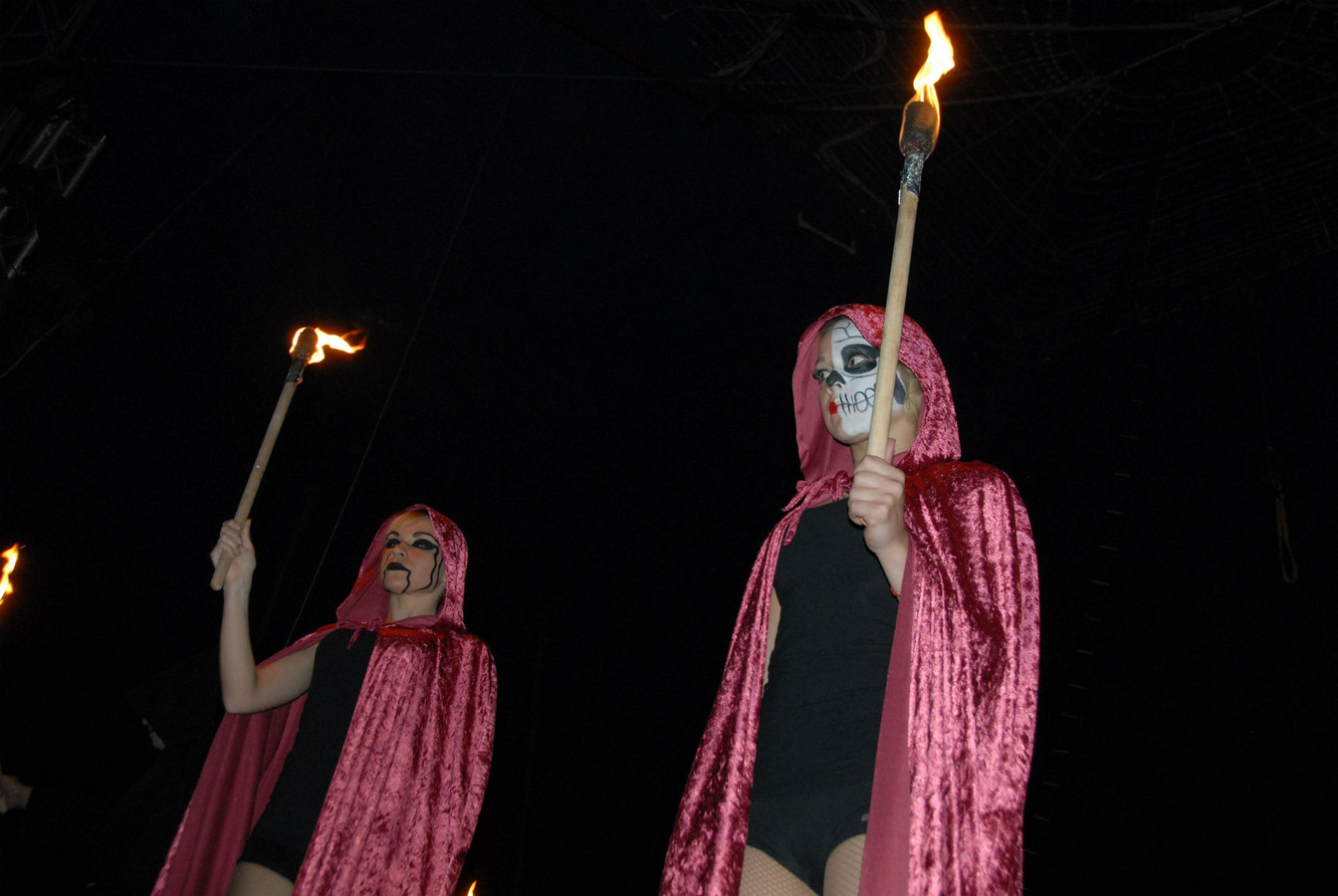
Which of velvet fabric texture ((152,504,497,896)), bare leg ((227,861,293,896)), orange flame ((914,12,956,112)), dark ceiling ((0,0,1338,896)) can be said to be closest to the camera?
orange flame ((914,12,956,112))

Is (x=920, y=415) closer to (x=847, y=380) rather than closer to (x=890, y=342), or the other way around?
(x=847, y=380)

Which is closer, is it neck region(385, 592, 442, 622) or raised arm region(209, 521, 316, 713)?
raised arm region(209, 521, 316, 713)

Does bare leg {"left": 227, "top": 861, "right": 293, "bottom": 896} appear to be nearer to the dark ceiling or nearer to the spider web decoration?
the dark ceiling

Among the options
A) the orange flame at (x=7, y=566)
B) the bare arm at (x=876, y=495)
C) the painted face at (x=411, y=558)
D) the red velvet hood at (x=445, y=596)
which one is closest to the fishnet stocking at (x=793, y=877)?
the bare arm at (x=876, y=495)

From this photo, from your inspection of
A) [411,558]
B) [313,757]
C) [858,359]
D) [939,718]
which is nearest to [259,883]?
[313,757]

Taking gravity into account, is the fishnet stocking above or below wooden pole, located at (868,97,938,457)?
below

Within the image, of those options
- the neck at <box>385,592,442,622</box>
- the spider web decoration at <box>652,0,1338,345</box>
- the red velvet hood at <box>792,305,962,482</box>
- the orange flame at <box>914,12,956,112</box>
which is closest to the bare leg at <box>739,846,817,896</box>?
the red velvet hood at <box>792,305,962,482</box>

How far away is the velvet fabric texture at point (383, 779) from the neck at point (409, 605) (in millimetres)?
62

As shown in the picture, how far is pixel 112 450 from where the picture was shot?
3.41 m

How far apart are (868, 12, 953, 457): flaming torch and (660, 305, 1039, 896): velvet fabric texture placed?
0.29 meters

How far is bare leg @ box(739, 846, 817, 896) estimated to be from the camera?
1352 millimetres

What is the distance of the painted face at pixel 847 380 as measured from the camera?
1824mm

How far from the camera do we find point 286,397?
246 cm

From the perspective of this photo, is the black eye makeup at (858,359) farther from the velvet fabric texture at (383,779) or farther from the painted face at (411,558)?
the painted face at (411,558)
